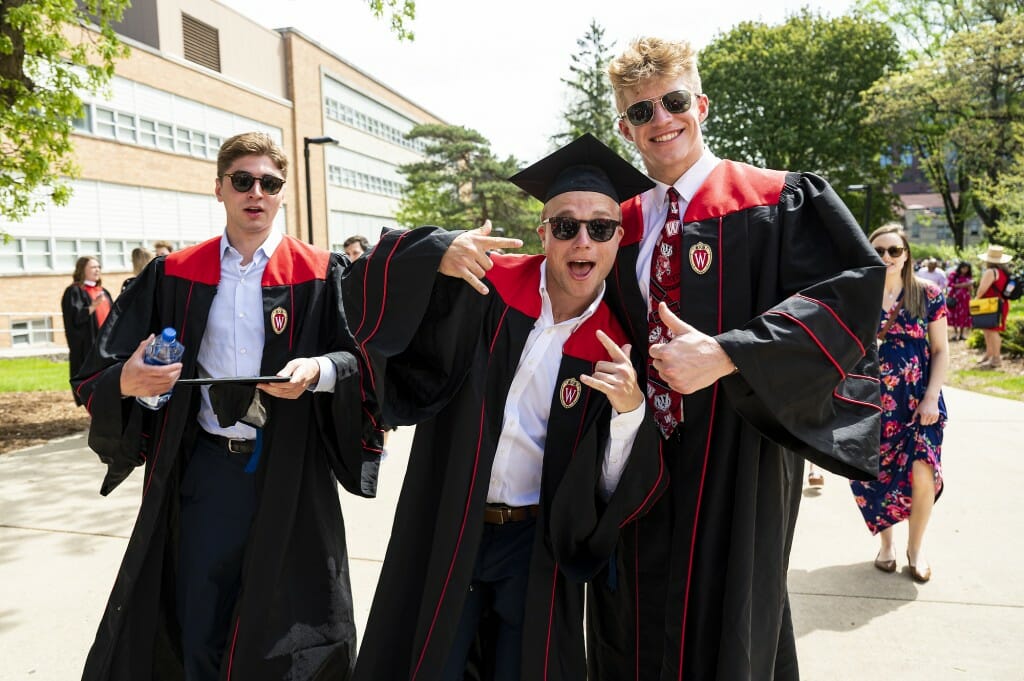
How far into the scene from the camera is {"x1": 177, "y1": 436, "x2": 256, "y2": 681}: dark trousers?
2770mm

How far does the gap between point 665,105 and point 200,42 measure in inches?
1273

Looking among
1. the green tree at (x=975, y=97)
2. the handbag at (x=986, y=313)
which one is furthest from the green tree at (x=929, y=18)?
the handbag at (x=986, y=313)

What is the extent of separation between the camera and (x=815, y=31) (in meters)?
33.9

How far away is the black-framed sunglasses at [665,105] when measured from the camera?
239cm

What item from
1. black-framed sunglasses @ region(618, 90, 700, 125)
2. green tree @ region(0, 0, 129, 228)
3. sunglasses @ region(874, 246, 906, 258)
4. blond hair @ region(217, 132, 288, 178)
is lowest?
sunglasses @ region(874, 246, 906, 258)

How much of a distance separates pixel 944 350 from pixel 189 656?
4.31 metres

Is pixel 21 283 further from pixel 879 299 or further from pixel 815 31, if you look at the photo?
pixel 815 31

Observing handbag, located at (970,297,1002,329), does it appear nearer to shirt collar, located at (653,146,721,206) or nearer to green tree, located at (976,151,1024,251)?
green tree, located at (976,151,1024,251)

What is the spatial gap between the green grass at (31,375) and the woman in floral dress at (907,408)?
11.4 meters

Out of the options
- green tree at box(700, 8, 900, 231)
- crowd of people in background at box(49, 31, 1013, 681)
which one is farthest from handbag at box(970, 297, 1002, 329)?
green tree at box(700, 8, 900, 231)

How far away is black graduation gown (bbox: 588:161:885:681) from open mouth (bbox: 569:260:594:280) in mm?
205

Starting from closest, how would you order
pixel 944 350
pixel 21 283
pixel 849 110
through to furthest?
pixel 944 350
pixel 21 283
pixel 849 110

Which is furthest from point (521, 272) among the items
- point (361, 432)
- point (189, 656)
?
point (189, 656)

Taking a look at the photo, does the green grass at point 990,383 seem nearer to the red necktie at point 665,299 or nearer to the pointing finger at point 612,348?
→ the red necktie at point 665,299
